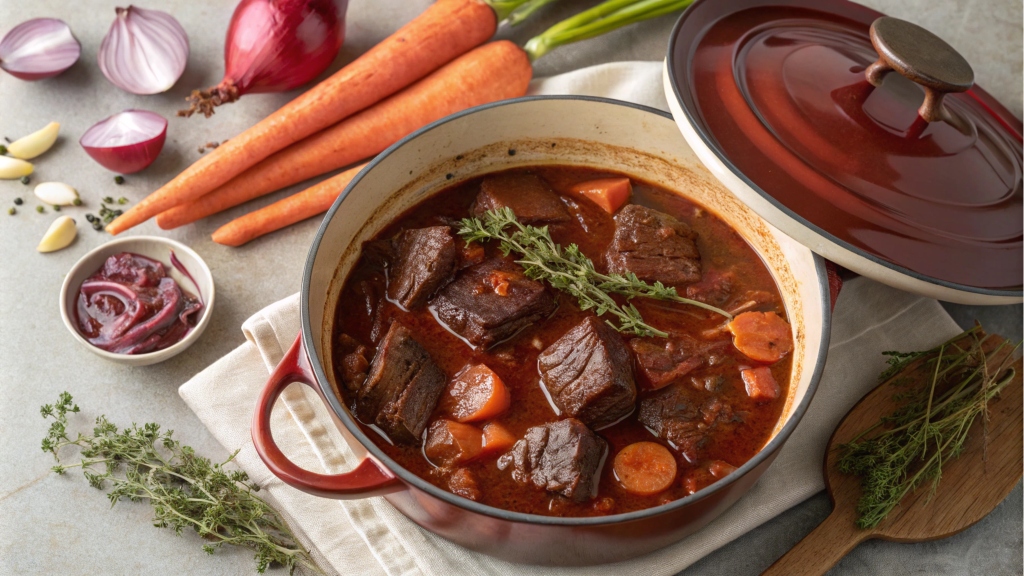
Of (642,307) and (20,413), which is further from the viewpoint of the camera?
(20,413)

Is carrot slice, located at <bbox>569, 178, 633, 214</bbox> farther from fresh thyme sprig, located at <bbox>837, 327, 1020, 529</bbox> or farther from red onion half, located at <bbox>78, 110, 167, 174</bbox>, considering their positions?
red onion half, located at <bbox>78, 110, 167, 174</bbox>

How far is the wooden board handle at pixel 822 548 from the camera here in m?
2.86

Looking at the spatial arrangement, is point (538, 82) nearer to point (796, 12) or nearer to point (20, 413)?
point (796, 12)

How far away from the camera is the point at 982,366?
3.04 metres

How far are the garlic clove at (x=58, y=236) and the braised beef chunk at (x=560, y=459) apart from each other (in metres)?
2.34

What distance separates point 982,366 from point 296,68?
3.21 metres

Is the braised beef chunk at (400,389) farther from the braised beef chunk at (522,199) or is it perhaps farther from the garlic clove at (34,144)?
the garlic clove at (34,144)

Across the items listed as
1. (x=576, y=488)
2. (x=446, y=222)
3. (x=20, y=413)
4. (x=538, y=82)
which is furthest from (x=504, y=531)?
(x=538, y=82)

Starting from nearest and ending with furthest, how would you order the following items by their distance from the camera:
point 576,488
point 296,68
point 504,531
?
point 504,531, point 576,488, point 296,68

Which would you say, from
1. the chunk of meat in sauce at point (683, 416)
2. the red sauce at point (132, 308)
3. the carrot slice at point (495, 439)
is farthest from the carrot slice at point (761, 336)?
the red sauce at point (132, 308)

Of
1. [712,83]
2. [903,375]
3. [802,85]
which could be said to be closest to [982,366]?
[903,375]

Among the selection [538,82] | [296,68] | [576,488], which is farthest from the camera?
[538,82]

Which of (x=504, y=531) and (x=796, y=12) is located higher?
(x=796, y=12)

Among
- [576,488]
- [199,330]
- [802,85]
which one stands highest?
[802,85]
